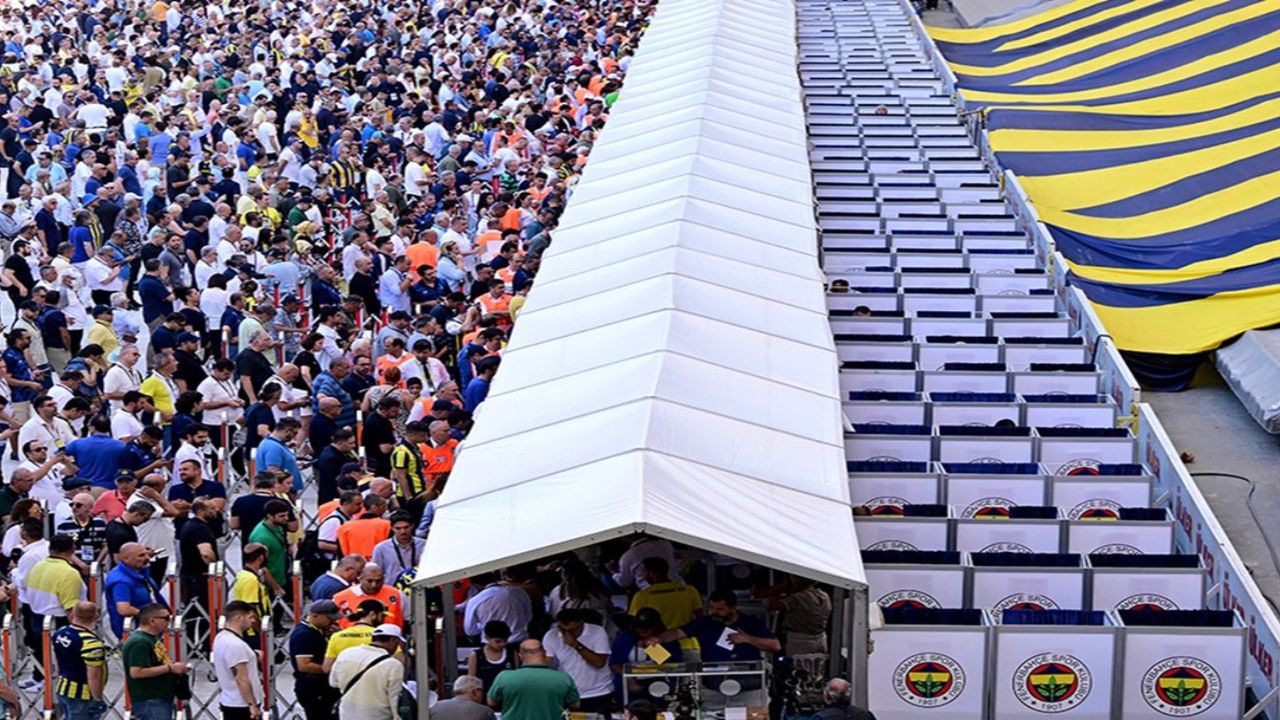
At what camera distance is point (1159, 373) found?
2023cm

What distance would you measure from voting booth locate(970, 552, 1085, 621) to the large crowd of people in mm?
1244

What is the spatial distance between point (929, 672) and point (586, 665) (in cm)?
198

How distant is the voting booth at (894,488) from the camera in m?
Answer: 14.4

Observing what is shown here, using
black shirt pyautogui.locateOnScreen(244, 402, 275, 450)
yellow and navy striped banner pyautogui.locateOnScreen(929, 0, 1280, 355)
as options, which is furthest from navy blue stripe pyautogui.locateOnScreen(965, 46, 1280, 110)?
black shirt pyautogui.locateOnScreen(244, 402, 275, 450)

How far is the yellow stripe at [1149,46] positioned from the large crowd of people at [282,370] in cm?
704

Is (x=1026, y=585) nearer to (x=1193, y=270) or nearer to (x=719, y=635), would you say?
(x=719, y=635)

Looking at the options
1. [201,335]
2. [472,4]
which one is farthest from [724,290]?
[472,4]

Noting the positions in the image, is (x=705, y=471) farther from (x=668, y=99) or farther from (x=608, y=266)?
(x=668, y=99)

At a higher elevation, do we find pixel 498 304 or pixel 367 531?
pixel 498 304

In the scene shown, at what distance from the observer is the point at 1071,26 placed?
3425 centimetres

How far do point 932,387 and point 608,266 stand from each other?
3.03 meters

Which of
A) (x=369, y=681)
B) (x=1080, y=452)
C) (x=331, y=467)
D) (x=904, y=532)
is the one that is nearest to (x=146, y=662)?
(x=369, y=681)

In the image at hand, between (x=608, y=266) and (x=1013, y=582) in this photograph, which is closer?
(x=1013, y=582)

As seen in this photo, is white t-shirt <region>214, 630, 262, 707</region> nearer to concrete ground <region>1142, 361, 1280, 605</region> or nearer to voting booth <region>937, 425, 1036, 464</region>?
voting booth <region>937, 425, 1036, 464</region>
